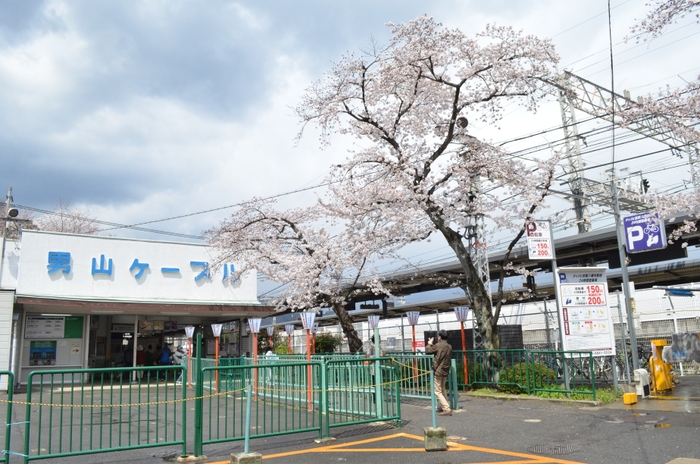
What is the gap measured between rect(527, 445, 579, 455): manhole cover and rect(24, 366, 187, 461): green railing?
5088mm

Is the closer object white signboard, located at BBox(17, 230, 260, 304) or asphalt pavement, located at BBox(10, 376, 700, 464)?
asphalt pavement, located at BBox(10, 376, 700, 464)

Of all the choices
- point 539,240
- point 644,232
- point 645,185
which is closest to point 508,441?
point 539,240

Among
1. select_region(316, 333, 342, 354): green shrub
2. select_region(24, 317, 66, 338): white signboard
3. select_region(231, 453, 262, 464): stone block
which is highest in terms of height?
select_region(24, 317, 66, 338): white signboard

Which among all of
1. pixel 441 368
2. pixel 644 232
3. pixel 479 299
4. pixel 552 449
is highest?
pixel 644 232

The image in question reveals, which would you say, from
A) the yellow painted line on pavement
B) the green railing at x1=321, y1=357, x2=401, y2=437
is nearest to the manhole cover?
the yellow painted line on pavement

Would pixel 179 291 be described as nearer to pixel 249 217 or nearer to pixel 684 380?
pixel 249 217

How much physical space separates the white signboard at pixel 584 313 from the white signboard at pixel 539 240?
37.2 inches

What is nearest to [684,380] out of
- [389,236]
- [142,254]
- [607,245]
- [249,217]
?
[607,245]

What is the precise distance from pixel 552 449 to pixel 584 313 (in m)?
6.98

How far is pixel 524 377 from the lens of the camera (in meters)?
14.9

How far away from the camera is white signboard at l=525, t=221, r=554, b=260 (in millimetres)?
15562

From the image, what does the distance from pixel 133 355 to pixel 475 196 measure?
15.3 meters

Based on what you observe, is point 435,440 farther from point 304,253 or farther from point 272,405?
point 304,253

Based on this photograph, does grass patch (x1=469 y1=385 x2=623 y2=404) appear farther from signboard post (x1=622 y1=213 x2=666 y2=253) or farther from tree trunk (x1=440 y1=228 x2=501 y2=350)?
signboard post (x1=622 y1=213 x2=666 y2=253)
